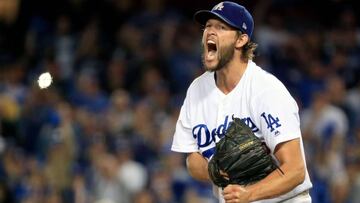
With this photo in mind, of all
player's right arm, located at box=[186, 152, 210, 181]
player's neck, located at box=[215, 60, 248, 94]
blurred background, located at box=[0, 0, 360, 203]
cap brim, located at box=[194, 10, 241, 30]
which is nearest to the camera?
cap brim, located at box=[194, 10, 241, 30]

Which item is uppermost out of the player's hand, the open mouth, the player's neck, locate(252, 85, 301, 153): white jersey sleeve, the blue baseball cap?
Answer: the blue baseball cap

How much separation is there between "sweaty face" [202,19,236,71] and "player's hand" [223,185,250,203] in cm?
73

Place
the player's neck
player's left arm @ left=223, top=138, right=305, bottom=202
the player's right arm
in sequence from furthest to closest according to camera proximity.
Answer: the player's right arm → the player's neck → player's left arm @ left=223, top=138, right=305, bottom=202

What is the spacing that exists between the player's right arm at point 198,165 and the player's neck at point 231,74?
1.47 feet

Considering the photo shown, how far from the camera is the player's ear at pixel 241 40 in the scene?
233 inches

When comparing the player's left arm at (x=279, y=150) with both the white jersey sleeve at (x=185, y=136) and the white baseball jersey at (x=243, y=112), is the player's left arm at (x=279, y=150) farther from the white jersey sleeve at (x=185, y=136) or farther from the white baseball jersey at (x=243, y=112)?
the white jersey sleeve at (x=185, y=136)

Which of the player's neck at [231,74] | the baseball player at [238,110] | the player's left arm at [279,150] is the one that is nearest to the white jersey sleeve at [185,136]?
the baseball player at [238,110]

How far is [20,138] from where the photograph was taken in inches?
480

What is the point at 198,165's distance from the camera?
615cm

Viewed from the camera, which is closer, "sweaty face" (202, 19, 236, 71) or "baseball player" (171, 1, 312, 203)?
"baseball player" (171, 1, 312, 203)

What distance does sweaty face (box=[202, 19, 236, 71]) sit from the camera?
586cm

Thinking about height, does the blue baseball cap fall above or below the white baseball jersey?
above

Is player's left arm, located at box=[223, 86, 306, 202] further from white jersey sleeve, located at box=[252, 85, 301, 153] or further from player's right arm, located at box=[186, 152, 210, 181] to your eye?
player's right arm, located at box=[186, 152, 210, 181]

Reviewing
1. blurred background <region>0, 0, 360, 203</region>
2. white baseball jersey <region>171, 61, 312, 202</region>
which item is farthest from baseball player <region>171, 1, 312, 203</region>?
blurred background <region>0, 0, 360, 203</region>
